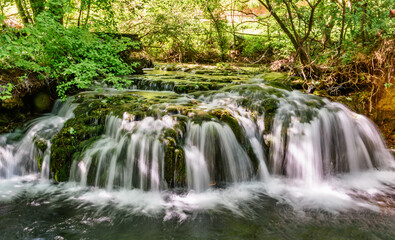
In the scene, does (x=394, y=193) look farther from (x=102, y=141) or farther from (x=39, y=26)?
(x=39, y=26)

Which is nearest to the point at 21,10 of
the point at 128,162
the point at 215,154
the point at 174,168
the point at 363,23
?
the point at 128,162

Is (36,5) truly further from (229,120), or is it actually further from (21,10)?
(229,120)

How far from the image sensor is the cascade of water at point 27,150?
4.91m

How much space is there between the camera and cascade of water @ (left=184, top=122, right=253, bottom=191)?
460cm

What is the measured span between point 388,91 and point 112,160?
680cm

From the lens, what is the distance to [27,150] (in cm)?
509

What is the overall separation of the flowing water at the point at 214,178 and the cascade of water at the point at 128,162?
0.06 ft

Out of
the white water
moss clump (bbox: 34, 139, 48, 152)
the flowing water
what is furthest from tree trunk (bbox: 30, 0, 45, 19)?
moss clump (bbox: 34, 139, 48, 152)

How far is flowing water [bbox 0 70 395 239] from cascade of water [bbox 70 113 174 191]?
0.06 ft

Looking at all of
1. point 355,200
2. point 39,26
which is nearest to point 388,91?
point 355,200

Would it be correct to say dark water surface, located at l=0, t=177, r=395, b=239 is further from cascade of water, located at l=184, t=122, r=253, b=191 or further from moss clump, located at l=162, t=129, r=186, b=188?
cascade of water, located at l=184, t=122, r=253, b=191

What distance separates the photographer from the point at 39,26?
5184 mm

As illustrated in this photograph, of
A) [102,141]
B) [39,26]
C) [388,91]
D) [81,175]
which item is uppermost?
[39,26]

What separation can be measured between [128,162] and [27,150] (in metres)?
2.29
